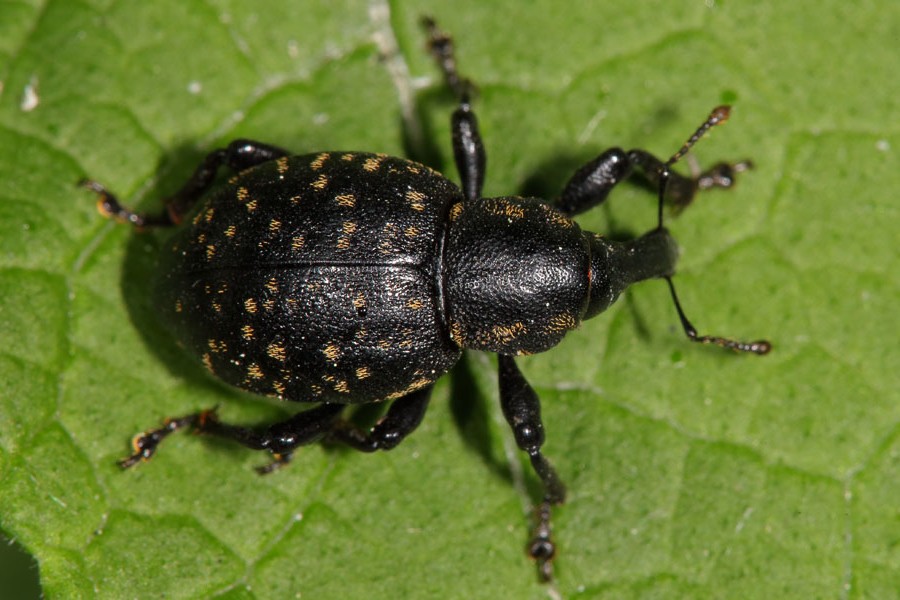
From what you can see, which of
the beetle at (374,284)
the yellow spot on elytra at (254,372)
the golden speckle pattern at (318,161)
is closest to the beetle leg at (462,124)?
the beetle at (374,284)

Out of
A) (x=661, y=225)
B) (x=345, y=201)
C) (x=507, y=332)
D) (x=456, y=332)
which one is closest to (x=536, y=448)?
(x=507, y=332)

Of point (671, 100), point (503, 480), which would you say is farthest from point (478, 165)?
point (503, 480)

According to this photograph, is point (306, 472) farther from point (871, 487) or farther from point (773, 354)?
point (871, 487)

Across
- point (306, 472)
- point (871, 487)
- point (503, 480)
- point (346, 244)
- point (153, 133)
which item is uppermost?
point (153, 133)

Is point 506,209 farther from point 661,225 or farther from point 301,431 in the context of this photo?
point 301,431

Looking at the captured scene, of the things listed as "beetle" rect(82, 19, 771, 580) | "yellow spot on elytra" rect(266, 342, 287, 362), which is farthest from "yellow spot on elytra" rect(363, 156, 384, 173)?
"yellow spot on elytra" rect(266, 342, 287, 362)

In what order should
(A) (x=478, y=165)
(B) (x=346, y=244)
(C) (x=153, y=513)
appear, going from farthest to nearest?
(A) (x=478, y=165)
(C) (x=153, y=513)
(B) (x=346, y=244)

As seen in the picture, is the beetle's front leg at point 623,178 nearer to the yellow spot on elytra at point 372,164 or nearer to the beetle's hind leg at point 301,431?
the yellow spot on elytra at point 372,164
